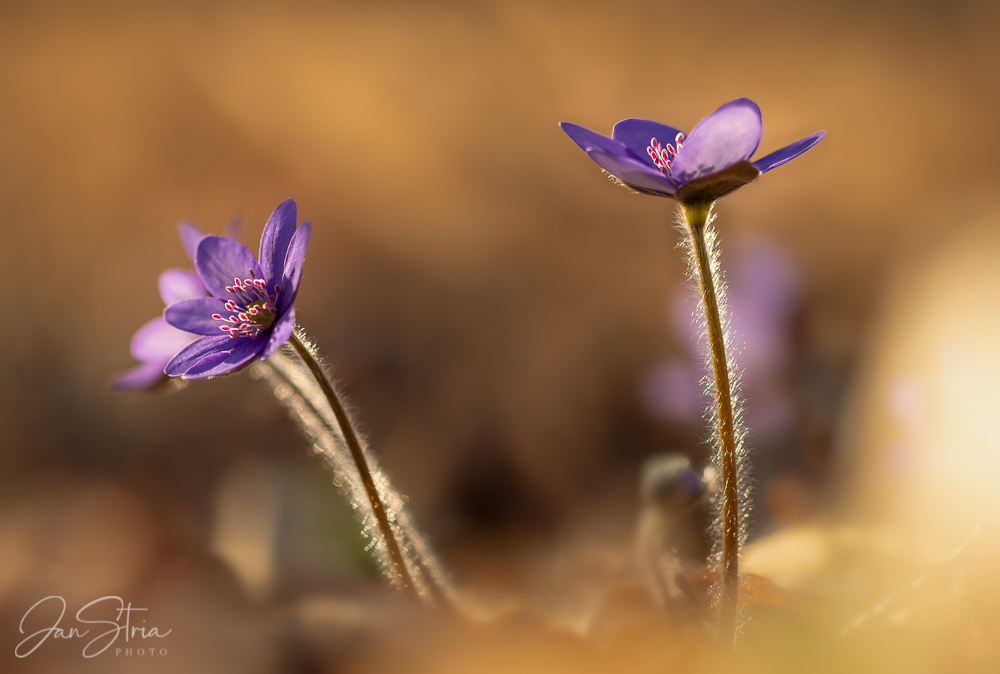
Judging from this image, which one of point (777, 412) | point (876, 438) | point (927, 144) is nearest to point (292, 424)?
point (777, 412)

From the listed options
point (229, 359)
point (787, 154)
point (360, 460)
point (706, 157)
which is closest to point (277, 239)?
point (229, 359)

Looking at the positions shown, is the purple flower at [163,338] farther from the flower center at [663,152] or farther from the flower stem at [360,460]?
the flower center at [663,152]

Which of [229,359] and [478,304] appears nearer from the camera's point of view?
[229,359]

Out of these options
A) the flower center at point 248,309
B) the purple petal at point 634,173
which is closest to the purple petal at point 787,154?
the purple petal at point 634,173

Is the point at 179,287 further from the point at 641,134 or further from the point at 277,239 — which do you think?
A: the point at 641,134

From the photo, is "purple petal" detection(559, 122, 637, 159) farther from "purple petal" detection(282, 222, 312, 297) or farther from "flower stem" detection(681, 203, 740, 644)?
"purple petal" detection(282, 222, 312, 297)

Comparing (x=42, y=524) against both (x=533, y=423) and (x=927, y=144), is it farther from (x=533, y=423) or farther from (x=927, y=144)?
(x=927, y=144)

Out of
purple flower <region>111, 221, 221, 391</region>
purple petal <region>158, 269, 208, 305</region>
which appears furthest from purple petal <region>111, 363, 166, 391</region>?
purple petal <region>158, 269, 208, 305</region>
